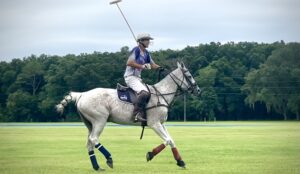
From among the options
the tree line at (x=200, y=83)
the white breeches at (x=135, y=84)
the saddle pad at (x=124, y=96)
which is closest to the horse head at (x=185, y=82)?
the white breeches at (x=135, y=84)

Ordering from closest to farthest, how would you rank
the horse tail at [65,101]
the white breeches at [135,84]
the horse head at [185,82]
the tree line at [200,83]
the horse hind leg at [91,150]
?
the horse hind leg at [91,150] → the white breeches at [135,84] → the horse tail at [65,101] → the horse head at [185,82] → the tree line at [200,83]

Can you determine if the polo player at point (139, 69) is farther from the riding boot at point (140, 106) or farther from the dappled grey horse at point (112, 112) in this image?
the dappled grey horse at point (112, 112)

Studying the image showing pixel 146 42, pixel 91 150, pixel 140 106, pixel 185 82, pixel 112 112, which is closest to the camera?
pixel 91 150

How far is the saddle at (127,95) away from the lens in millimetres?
17531

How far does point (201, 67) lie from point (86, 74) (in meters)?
26.0

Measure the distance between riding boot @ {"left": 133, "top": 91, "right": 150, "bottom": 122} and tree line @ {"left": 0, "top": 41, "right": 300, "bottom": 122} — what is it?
3172 inches

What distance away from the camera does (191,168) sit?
16.8 metres

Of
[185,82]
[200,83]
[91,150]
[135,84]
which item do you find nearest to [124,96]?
[135,84]

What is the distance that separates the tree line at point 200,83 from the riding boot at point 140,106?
264 ft

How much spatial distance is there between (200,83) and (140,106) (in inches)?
3793

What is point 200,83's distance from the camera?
113 metres

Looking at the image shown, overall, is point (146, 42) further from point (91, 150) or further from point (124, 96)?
point (91, 150)

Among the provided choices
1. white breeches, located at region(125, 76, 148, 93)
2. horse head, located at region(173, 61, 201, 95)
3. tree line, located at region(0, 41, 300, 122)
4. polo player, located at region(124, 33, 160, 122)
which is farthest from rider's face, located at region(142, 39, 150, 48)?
tree line, located at region(0, 41, 300, 122)

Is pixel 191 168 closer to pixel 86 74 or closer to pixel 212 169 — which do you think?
pixel 212 169
